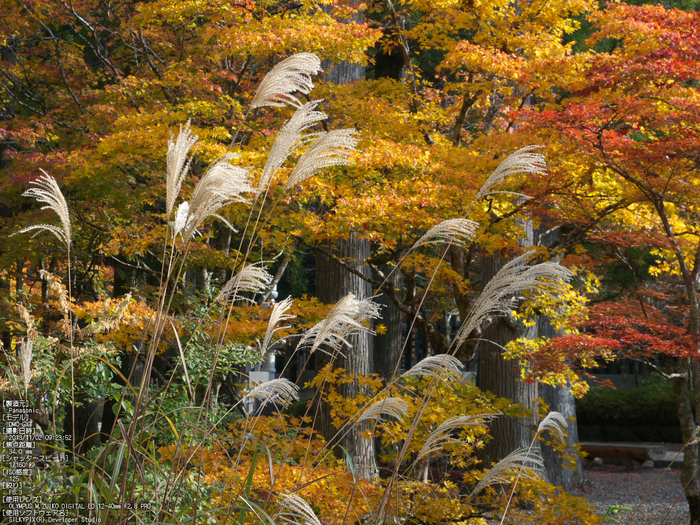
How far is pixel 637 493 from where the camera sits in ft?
29.7

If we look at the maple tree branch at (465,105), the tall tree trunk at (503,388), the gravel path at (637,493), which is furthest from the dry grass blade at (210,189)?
the gravel path at (637,493)

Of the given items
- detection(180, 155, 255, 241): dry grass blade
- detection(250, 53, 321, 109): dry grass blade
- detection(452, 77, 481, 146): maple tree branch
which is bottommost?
detection(180, 155, 255, 241): dry grass blade

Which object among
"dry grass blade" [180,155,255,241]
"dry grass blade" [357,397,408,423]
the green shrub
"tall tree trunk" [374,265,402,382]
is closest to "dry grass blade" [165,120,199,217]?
"dry grass blade" [180,155,255,241]

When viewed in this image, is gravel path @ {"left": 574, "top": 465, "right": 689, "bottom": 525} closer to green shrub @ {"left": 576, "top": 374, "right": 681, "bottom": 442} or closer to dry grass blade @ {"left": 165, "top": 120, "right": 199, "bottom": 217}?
green shrub @ {"left": 576, "top": 374, "right": 681, "bottom": 442}

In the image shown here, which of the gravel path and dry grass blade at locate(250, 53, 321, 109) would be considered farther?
the gravel path

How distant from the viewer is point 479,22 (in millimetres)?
5820

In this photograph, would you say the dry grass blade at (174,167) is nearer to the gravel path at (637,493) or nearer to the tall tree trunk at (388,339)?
the gravel path at (637,493)

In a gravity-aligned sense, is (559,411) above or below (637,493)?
above

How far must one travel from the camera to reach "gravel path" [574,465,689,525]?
7746 millimetres

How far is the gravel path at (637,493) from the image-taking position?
775 cm

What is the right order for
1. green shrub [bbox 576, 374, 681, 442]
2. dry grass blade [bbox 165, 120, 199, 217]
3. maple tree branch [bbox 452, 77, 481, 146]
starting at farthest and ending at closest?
1. green shrub [bbox 576, 374, 681, 442]
2. maple tree branch [bbox 452, 77, 481, 146]
3. dry grass blade [bbox 165, 120, 199, 217]

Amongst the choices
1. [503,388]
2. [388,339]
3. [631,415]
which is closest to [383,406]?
[503,388]

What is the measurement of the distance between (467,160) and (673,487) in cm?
720

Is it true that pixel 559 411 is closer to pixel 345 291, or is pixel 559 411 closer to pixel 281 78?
pixel 345 291
